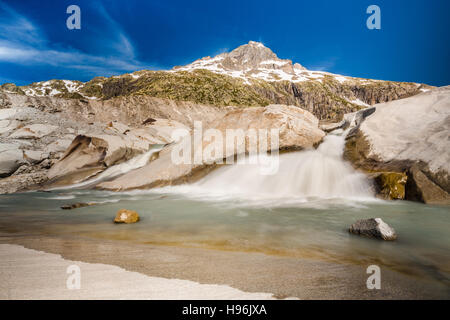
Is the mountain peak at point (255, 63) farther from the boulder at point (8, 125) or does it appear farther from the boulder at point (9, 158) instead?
the boulder at point (9, 158)

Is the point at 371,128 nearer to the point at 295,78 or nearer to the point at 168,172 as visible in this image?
the point at 168,172

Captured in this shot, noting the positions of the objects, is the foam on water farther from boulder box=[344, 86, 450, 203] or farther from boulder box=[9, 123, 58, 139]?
boulder box=[9, 123, 58, 139]

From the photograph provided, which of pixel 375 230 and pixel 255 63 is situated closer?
pixel 375 230

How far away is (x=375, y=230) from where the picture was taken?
4172mm

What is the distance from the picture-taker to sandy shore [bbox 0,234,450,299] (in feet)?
6.75

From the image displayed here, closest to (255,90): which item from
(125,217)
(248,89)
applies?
(248,89)

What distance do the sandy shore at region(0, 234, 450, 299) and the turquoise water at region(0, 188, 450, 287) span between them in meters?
0.51

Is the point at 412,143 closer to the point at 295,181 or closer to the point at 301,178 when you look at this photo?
the point at 301,178

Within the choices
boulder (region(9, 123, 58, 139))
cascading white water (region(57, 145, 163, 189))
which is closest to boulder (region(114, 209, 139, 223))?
cascading white water (region(57, 145, 163, 189))

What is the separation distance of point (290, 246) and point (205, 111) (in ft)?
180

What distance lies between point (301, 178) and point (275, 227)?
501cm

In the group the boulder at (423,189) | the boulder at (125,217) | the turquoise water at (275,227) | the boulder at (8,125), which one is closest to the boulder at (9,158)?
the boulder at (8,125)

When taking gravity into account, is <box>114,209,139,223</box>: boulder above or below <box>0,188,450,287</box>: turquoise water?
above

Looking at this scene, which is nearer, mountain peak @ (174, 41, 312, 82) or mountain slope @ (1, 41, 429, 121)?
mountain slope @ (1, 41, 429, 121)
